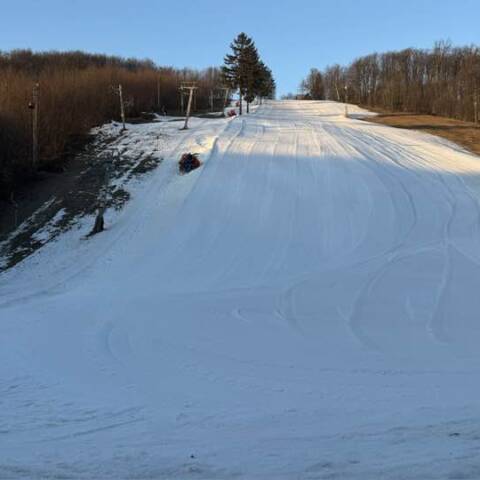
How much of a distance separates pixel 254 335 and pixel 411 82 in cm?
10082

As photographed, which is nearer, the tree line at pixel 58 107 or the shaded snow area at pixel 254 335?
the shaded snow area at pixel 254 335

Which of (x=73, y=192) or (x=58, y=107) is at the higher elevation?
(x=58, y=107)

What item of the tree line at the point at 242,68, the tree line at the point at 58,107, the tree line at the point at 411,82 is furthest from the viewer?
the tree line at the point at 411,82

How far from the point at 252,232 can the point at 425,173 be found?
1298cm

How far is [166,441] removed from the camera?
611cm

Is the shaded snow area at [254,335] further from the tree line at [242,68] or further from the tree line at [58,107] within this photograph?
the tree line at [242,68]

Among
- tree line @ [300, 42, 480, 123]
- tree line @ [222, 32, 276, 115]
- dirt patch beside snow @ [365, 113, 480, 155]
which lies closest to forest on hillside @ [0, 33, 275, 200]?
tree line @ [222, 32, 276, 115]

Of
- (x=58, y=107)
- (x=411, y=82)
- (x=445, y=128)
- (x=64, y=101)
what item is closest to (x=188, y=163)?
(x=58, y=107)

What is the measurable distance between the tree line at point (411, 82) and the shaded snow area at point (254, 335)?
5725cm

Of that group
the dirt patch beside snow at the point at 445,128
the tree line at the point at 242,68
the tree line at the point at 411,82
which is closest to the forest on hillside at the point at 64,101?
the tree line at the point at 242,68

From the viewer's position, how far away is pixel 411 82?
104 m

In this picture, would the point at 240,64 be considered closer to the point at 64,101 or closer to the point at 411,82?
the point at 64,101

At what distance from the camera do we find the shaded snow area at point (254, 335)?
572 centimetres

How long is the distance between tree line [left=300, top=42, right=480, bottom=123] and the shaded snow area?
57.3 metres
